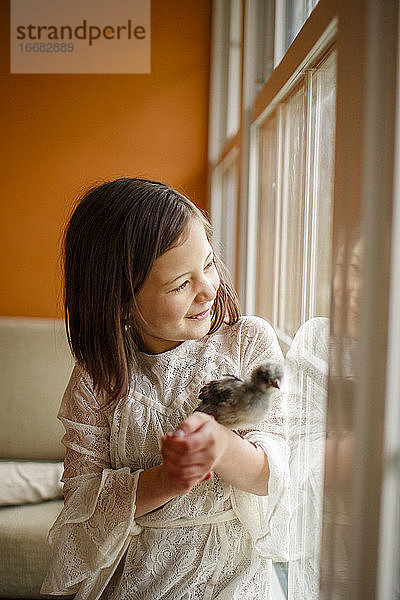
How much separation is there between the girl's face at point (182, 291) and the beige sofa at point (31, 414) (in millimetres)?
1504

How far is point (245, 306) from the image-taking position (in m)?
2.18

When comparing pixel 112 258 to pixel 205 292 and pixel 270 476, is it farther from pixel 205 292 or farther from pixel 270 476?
pixel 270 476

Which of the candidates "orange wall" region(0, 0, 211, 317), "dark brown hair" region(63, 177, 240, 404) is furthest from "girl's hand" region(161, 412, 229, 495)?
"orange wall" region(0, 0, 211, 317)

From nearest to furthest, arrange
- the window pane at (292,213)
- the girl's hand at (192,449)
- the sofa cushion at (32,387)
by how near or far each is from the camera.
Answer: the girl's hand at (192,449) < the window pane at (292,213) < the sofa cushion at (32,387)

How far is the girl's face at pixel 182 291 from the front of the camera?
3.10ft

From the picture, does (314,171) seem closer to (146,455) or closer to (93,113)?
(146,455)

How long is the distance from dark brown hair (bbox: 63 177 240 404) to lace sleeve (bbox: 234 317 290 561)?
0.66 feet

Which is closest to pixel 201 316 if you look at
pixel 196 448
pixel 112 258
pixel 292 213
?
pixel 112 258

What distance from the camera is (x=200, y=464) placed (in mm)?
748

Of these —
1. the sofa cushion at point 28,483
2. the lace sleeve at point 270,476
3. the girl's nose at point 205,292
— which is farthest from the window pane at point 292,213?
the sofa cushion at point 28,483

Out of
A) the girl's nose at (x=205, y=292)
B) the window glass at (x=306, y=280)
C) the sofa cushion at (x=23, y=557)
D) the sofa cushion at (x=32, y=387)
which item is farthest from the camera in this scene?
the sofa cushion at (x=32, y=387)

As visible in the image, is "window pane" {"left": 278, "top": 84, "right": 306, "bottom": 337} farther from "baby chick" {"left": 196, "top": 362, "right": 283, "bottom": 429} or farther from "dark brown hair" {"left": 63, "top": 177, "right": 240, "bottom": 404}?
"baby chick" {"left": 196, "top": 362, "right": 283, "bottom": 429}

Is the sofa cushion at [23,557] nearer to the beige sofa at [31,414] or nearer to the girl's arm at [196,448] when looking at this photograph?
the beige sofa at [31,414]

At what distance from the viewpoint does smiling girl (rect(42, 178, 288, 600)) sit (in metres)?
0.96
